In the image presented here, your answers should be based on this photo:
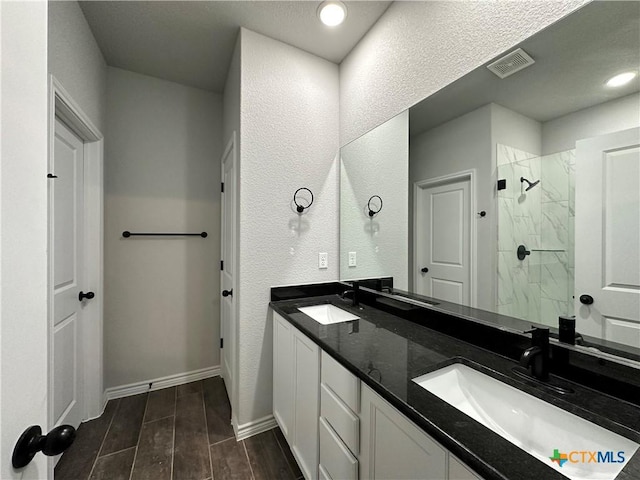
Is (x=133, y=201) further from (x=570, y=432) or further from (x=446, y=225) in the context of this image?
(x=570, y=432)

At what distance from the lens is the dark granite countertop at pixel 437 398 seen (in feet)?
1.85

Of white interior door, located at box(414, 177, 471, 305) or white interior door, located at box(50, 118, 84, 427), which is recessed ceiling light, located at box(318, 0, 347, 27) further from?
white interior door, located at box(50, 118, 84, 427)

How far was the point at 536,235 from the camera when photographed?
3.16ft

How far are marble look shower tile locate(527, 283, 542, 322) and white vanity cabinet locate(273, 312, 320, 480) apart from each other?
0.87m

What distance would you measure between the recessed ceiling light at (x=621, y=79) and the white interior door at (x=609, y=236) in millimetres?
146

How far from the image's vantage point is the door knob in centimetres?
46

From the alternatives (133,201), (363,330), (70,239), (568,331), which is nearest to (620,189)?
(568,331)

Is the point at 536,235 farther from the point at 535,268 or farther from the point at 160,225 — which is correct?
the point at 160,225

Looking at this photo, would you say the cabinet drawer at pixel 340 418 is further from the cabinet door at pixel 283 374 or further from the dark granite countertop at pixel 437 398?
the cabinet door at pixel 283 374

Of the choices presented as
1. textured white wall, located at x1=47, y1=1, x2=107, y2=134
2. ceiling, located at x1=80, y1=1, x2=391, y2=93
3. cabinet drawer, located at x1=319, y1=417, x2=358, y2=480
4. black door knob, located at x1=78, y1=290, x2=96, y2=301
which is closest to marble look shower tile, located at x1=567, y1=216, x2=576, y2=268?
cabinet drawer, located at x1=319, y1=417, x2=358, y2=480

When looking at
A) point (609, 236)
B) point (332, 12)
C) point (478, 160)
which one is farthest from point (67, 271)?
point (609, 236)

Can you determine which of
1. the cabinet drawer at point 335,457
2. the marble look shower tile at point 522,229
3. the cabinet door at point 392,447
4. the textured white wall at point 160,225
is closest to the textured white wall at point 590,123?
the marble look shower tile at point 522,229

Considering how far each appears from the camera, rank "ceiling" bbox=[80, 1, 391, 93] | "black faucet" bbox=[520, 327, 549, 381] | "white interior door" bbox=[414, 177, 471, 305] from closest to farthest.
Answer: "black faucet" bbox=[520, 327, 549, 381]
"white interior door" bbox=[414, 177, 471, 305]
"ceiling" bbox=[80, 1, 391, 93]

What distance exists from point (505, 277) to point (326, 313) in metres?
1.09
